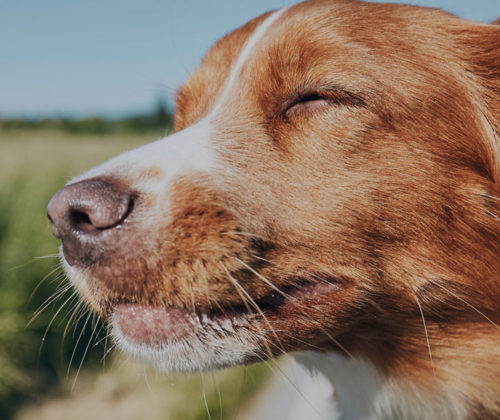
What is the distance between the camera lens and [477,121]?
2707 millimetres

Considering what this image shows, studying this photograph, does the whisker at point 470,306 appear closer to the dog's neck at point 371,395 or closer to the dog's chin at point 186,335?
the dog's neck at point 371,395

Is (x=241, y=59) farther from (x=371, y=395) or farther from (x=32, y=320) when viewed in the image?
(x=32, y=320)

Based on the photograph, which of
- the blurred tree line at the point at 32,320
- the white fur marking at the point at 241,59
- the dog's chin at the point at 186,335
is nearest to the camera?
the dog's chin at the point at 186,335

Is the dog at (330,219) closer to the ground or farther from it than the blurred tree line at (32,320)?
farther from it

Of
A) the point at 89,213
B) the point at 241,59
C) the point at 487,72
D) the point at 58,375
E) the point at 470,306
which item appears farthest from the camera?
the point at 58,375

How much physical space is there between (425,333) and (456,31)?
143 centimetres

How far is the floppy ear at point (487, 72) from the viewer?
2686 mm

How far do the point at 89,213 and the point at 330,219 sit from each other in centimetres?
94

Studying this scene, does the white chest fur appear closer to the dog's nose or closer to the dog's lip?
the dog's lip

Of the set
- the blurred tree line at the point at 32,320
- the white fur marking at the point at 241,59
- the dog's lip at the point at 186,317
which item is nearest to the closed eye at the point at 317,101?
the white fur marking at the point at 241,59

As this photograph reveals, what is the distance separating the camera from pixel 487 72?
282 centimetres

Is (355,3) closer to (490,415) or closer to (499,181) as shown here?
(499,181)

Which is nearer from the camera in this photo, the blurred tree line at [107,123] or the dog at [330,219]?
the dog at [330,219]

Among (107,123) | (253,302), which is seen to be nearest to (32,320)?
(253,302)
